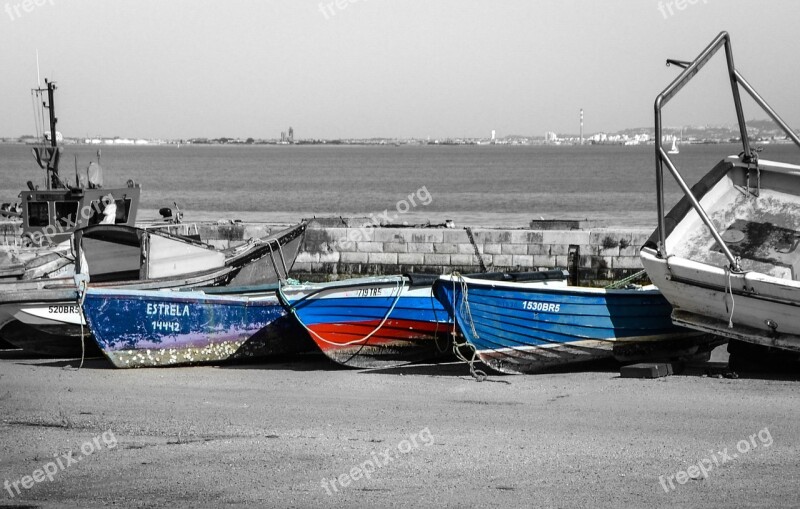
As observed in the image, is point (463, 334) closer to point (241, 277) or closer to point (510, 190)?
point (241, 277)

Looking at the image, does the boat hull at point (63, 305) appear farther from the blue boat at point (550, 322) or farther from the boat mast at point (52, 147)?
the boat mast at point (52, 147)

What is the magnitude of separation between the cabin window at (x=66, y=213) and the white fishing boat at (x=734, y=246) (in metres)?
10.8

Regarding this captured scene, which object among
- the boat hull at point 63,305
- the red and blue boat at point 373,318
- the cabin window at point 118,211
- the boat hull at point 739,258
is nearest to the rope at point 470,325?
the red and blue boat at point 373,318

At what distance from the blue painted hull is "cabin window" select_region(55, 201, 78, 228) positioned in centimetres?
681

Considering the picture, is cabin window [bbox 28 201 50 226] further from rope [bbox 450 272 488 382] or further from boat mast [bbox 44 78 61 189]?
rope [bbox 450 272 488 382]

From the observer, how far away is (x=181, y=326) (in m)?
11.5

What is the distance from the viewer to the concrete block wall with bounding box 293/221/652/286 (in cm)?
1755

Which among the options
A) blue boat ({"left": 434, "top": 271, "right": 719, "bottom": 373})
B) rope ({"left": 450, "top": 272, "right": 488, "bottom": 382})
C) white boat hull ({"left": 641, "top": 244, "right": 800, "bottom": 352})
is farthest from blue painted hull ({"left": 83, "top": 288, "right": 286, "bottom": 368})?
white boat hull ({"left": 641, "top": 244, "right": 800, "bottom": 352})

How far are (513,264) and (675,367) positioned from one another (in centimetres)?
726

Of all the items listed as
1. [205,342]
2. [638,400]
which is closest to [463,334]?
[638,400]

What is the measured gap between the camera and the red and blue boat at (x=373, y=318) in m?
11.2

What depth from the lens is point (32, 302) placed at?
471 inches

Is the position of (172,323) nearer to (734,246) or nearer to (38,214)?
(734,246)

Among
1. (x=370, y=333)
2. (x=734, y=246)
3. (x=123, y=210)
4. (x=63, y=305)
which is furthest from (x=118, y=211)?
(x=734, y=246)
